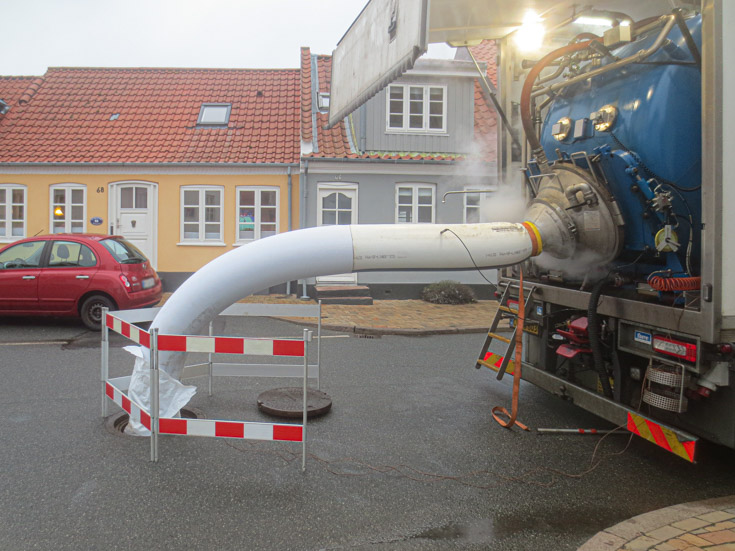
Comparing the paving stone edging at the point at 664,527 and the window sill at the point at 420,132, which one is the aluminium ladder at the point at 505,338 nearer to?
the paving stone edging at the point at 664,527

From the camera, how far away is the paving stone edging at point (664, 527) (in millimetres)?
3316

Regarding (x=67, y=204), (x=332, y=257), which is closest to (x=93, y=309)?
(x=67, y=204)

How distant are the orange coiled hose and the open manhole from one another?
154 inches

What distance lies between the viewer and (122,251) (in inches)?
415

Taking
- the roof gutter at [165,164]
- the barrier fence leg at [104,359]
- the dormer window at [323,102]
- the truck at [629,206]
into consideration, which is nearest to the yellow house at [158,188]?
the roof gutter at [165,164]

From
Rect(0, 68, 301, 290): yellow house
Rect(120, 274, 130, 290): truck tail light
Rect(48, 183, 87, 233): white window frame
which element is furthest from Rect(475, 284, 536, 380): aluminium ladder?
Rect(48, 183, 87, 233): white window frame

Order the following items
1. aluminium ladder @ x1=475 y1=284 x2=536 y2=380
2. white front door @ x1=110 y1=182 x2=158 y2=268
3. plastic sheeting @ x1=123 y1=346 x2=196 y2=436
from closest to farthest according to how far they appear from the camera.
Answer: plastic sheeting @ x1=123 y1=346 x2=196 y2=436
aluminium ladder @ x1=475 y1=284 x2=536 y2=380
white front door @ x1=110 y1=182 x2=158 y2=268

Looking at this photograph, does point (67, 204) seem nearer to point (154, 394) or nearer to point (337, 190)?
point (337, 190)

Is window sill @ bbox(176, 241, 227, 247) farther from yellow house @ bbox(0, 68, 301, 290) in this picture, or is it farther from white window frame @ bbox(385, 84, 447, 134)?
white window frame @ bbox(385, 84, 447, 134)

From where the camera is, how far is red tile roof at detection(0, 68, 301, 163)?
16047mm

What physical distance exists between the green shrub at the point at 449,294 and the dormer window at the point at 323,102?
6315 mm

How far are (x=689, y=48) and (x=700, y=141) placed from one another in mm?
641

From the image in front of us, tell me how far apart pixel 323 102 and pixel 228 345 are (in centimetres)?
1449

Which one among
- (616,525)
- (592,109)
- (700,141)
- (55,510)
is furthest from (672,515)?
(55,510)
